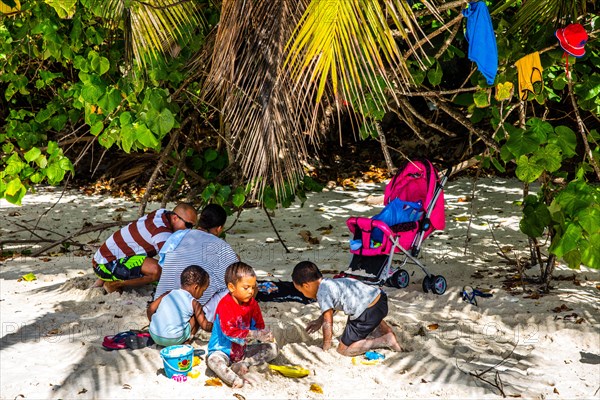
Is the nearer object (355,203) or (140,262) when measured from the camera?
(140,262)

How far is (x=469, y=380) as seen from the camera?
4582mm

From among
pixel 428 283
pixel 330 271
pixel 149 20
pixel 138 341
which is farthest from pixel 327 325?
pixel 149 20

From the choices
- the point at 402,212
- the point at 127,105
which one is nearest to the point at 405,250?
the point at 402,212

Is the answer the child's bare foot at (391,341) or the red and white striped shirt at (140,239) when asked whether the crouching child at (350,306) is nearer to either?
the child's bare foot at (391,341)

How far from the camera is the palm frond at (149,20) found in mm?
5910

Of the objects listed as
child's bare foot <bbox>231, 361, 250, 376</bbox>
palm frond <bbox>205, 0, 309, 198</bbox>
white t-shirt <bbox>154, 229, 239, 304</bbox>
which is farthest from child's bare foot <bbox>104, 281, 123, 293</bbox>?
child's bare foot <bbox>231, 361, 250, 376</bbox>

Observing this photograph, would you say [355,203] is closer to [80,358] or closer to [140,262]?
[140,262]

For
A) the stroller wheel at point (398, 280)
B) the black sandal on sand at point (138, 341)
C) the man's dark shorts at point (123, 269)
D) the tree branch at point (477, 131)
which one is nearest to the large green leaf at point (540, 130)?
the tree branch at point (477, 131)

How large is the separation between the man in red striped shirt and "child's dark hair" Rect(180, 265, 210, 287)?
1045 mm

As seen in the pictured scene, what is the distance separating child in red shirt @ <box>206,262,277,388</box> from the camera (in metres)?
4.64

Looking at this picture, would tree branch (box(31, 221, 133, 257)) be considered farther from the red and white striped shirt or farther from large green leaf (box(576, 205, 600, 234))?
large green leaf (box(576, 205, 600, 234))

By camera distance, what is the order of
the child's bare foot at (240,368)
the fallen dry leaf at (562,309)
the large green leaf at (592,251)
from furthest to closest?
the fallen dry leaf at (562,309) → the large green leaf at (592,251) → the child's bare foot at (240,368)

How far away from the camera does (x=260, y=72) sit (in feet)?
17.0

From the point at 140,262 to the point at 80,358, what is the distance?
5.26 feet
